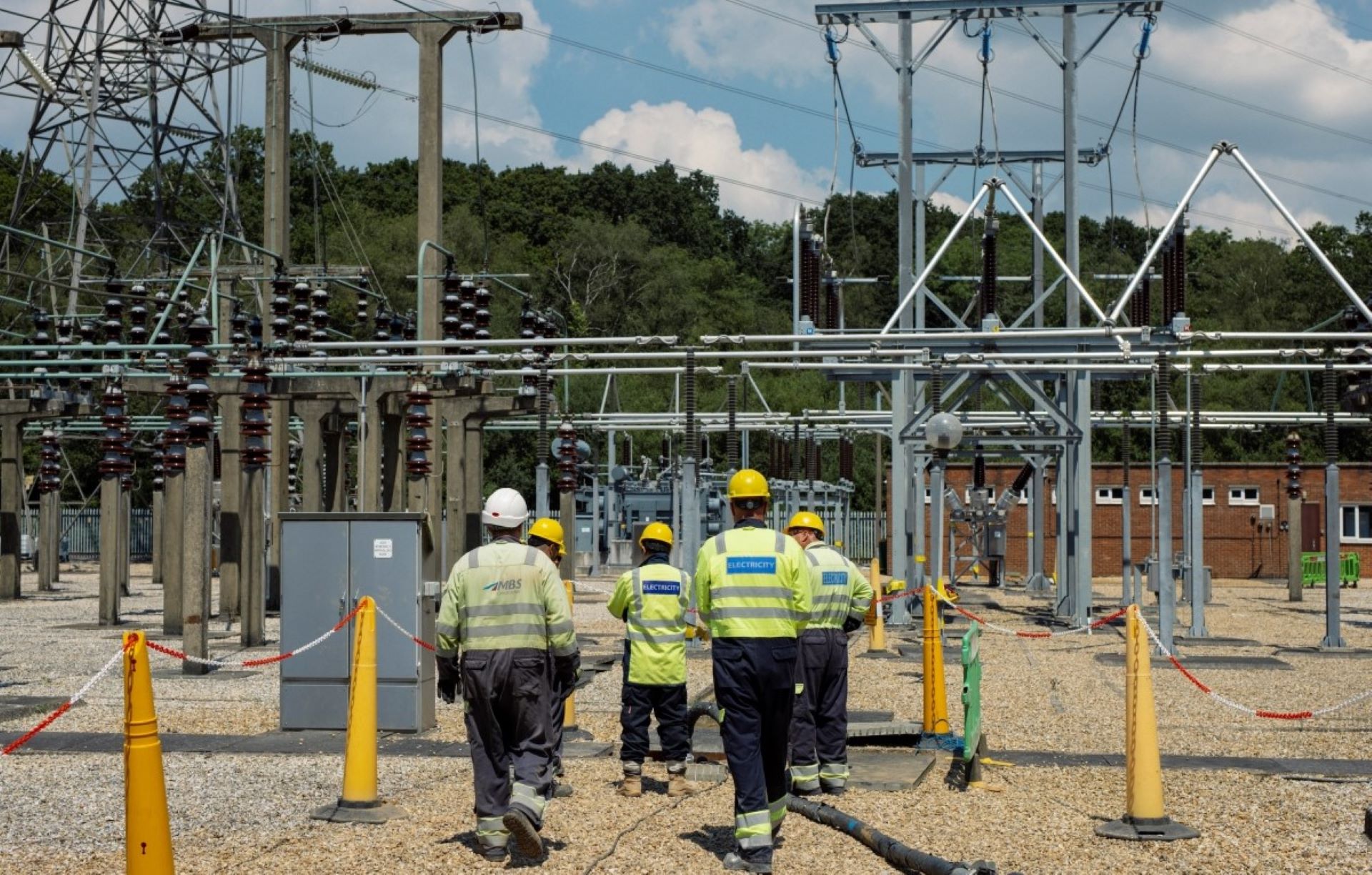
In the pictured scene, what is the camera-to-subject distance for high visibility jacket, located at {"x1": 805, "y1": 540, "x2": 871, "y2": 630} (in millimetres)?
11086

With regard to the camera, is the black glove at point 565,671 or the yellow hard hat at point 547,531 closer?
the black glove at point 565,671

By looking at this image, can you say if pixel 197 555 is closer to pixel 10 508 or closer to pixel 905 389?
pixel 905 389

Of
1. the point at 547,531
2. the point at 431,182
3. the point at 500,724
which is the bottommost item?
the point at 500,724

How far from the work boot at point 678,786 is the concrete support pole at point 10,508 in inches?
891

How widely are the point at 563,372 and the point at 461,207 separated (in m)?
52.7

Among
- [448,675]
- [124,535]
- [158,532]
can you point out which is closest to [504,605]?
[448,675]

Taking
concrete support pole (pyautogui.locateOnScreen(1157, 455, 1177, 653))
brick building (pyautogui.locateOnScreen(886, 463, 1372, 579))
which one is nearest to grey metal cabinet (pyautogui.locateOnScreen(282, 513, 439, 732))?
concrete support pole (pyautogui.locateOnScreen(1157, 455, 1177, 653))

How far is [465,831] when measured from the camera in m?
9.38

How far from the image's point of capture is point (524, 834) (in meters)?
8.46

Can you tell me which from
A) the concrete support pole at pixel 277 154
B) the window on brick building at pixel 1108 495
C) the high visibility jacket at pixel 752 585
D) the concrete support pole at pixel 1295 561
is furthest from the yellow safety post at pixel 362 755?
the window on brick building at pixel 1108 495

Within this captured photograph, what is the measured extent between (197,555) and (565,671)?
956 centimetres

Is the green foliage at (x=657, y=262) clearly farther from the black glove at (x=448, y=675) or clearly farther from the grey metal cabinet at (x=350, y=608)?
A: the black glove at (x=448, y=675)

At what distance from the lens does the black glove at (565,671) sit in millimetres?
9102

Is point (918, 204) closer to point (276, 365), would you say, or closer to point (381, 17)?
point (381, 17)
